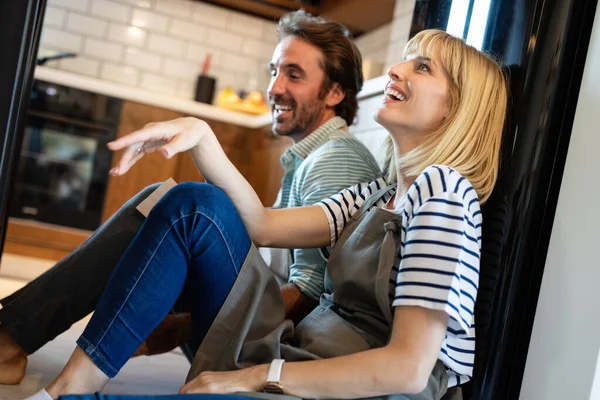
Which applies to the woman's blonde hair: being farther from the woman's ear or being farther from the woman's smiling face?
the woman's ear

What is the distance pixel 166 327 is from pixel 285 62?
29.9 inches

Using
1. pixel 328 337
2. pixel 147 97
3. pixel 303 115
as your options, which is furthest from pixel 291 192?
pixel 147 97

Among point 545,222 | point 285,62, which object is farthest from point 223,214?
point 285,62

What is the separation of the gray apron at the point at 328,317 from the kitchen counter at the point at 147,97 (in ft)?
6.57

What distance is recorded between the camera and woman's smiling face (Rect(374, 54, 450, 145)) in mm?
1232

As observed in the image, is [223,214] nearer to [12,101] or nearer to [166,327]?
[12,101]

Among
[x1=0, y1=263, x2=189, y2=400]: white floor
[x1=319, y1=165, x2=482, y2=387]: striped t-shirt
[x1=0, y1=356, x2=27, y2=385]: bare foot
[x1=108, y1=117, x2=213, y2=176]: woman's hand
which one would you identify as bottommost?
[x1=0, y1=263, x2=189, y2=400]: white floor

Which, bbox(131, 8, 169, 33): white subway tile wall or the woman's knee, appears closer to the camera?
the woman's knee

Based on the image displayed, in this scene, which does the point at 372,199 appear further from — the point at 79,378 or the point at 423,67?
the point at 79,378

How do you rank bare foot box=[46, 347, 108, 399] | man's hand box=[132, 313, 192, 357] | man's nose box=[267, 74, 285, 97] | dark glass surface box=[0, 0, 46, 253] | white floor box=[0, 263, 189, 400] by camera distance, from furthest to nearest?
man's nose box=[267, 74, 285, 97]
man's hand box=[132, 313, 192, 357]
white floor box=[0, 263, 189, 400]
bare foot box=[46, 347, 108, 399]
dark glass surface box=[0, 0, 46, 253]

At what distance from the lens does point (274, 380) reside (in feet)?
3.33

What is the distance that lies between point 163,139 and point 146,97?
226cm

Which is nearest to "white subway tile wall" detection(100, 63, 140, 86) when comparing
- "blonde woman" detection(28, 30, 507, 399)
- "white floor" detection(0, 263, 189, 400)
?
"white floor" detection(0, 263, 189, 400)

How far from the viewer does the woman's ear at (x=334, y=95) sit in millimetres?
1919
